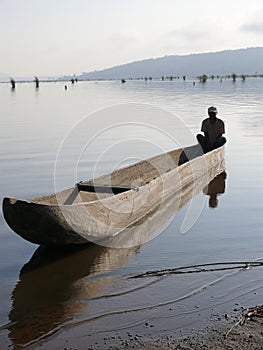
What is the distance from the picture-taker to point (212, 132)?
39.0 ft

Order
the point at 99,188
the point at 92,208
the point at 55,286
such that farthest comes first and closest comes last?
the point at 99,188
the point at 92,208
the point at 55,286

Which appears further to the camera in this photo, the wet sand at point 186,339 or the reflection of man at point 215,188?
the reflection of man at point 215,188

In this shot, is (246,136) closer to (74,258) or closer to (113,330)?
(74,258)

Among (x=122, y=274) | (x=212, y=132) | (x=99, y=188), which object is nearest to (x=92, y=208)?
(x=122, y=274)

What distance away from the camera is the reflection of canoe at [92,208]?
5.54 meters

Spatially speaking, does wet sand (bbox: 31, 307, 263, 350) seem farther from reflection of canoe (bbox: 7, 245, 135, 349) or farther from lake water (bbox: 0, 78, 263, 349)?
reflection of canoe (bbox: 7, 245, 135, 349)

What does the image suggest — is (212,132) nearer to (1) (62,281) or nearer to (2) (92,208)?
(2) (92,208)

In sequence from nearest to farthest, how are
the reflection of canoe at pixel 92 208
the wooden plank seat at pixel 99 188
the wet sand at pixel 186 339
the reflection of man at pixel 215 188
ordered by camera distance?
the wet sand at pixel 186 339, the reflection of canoe at pixel 92 208, the wooden plank seat at pixel 99 188, the reflection of man at pixel 215 188

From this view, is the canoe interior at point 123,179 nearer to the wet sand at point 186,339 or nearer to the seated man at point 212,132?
the seated man at point 212,132

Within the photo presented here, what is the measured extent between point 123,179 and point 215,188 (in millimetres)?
1861

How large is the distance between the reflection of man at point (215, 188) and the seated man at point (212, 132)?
1.07 metres

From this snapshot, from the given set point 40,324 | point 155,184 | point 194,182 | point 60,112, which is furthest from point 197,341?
point 60,112

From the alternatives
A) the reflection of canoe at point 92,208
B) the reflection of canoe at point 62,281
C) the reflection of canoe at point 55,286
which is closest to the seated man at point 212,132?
the reflection of canoe at point 92,208

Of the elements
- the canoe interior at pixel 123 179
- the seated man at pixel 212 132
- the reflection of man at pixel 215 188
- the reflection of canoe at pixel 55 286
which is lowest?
the reflection of canoe at pixel 55 286
